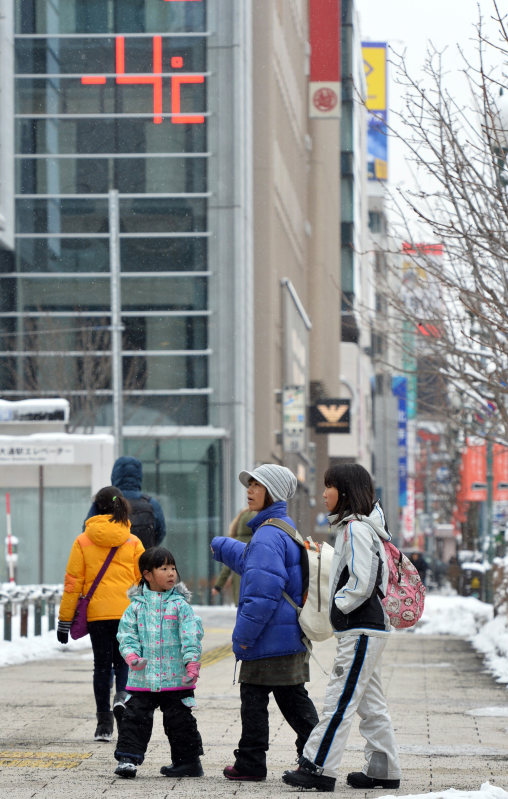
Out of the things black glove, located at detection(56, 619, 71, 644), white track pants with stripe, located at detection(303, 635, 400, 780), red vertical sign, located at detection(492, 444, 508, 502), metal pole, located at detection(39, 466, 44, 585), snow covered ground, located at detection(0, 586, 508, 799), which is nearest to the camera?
white track pants with stripe, located at detection(303, 635, 400, 780)

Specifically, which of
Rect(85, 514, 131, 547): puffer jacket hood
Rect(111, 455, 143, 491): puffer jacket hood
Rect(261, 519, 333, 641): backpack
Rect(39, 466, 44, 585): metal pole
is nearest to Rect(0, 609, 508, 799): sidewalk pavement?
Rect(261, 519, 333, 641): backpack

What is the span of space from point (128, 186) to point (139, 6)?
4262 mm

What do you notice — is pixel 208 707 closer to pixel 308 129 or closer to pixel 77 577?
pixel 77 577

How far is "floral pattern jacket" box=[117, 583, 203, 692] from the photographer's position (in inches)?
285

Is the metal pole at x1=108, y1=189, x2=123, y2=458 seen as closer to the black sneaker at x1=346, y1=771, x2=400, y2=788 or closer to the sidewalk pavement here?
the sidewalk pavement

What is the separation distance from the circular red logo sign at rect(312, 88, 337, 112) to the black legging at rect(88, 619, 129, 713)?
49.6 m

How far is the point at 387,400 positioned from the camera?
12294cm

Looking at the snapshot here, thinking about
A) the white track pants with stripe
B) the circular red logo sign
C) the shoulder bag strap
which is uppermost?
the circular red logo sign

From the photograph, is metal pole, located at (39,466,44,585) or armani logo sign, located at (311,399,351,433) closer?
metal pole, located at (39,466,44,585)

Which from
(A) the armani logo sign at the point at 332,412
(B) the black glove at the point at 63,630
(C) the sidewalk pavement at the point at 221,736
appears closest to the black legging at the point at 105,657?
(B) the black glove at the point at 63,630

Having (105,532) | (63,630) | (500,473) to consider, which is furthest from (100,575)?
(500,473)

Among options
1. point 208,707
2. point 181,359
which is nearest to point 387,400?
point 181,359

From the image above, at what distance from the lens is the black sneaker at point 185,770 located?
7301mm

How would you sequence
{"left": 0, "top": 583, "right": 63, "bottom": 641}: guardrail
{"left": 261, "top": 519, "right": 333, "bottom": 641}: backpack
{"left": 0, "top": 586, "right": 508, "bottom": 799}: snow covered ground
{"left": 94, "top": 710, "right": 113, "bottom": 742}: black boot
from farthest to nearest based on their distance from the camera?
1. {"left": 0, "top": 583, "right": 63, "bottom": 641}: guardrail
2. {"left": 0, "top": 586, "right": 508, "bottom": 799}: snow covered ground
3. {"left": 94, "top": 710, "right": 113, "bottom": 742}: black boot
4. {"left": 261, "top": 519, "right": 333, "bottom": 641}: backpack
